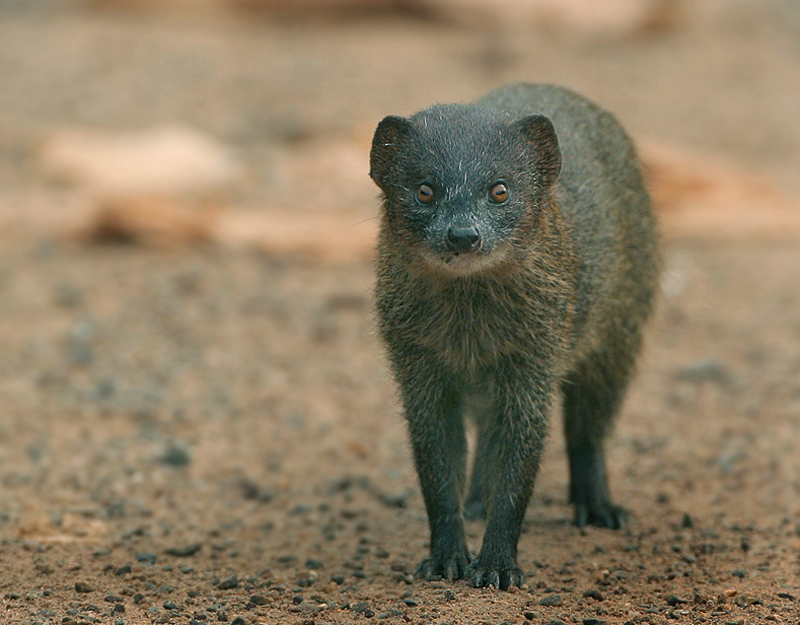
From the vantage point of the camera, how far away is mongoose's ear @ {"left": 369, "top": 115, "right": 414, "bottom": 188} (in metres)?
5.70

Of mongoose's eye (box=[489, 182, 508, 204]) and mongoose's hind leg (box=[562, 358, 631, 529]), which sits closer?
mongoose's eye (box=[489, 182, 508, 204])

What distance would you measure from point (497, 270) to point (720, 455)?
3.01 meters

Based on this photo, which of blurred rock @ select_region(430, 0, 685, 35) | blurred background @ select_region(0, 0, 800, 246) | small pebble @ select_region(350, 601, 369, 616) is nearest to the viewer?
small pebble @ select_region(350, 601, 369, 616)

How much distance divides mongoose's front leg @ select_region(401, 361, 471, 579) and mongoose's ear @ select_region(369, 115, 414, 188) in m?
0.95

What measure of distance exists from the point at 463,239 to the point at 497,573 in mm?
1607

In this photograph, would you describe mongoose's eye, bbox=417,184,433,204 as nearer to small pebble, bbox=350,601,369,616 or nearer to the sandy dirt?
the sandy dirt

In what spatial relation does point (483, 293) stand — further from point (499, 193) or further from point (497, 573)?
point (497, 573)

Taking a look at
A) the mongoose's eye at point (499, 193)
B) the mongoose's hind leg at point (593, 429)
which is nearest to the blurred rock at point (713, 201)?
the mongoose's hind leg at point (593, 429)

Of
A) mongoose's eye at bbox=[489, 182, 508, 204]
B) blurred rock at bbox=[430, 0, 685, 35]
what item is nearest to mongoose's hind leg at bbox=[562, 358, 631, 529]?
mongoose's eye at bbox=[489, 182, 508, 204]

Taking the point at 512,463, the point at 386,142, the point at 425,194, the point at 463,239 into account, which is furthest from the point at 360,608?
the point at 386,142

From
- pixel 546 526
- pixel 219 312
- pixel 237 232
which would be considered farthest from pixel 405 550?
pixel 237 232

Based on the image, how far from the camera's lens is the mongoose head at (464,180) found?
5457 millimetres

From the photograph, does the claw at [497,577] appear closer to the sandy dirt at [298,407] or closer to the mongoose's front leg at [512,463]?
the mongoose's front leg at [512,463]

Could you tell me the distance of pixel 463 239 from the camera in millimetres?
5301
